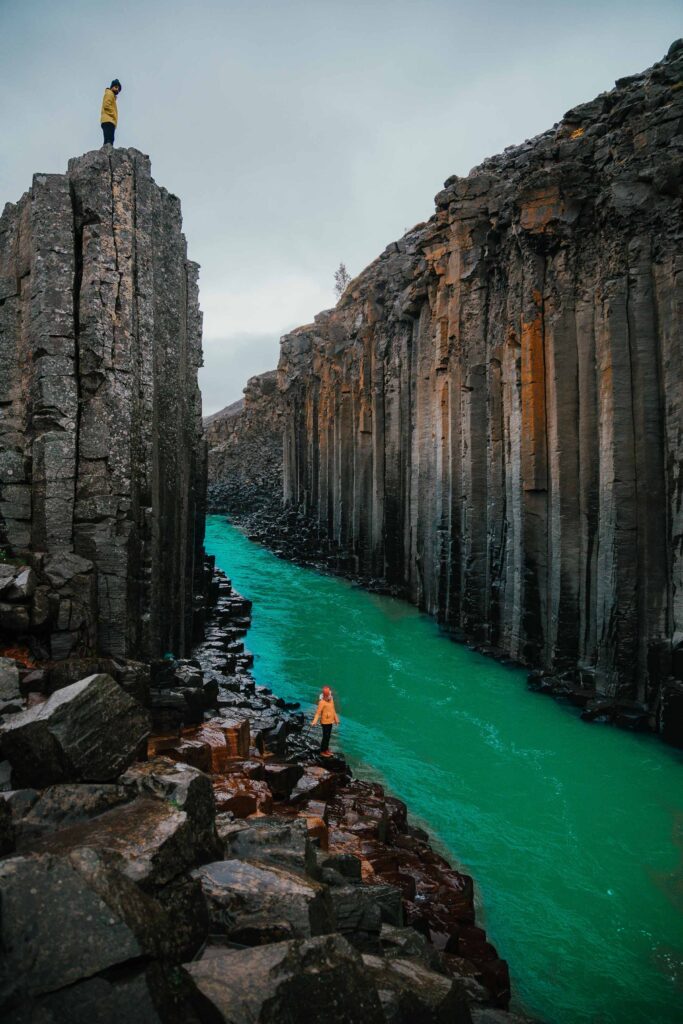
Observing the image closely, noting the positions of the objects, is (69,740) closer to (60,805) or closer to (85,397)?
(60,805)

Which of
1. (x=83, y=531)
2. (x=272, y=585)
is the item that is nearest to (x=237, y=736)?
(x=83, y=531)

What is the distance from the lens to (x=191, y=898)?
3.15m

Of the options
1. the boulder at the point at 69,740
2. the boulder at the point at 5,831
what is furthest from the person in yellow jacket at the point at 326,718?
the boulder at the point at 5,831

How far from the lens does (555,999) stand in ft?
17.4

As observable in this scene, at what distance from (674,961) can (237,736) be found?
17.3 feet

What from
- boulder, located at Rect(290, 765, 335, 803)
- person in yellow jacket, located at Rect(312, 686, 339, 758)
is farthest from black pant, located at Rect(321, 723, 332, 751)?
boulder, located at Rect(290, 765, 335, 803)

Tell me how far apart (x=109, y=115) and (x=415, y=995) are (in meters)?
11.9

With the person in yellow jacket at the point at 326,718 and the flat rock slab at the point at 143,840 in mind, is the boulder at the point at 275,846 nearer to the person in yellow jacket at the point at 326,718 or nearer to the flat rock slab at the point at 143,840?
the flat rock slab at the point at 143,840

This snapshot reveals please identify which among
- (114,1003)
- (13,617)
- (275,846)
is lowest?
(275,846)

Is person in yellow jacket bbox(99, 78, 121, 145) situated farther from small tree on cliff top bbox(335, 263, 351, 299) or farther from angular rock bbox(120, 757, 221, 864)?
small tree on cliff top bbox(335, 263, 351, 299)

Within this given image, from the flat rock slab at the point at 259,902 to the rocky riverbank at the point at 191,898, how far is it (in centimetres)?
1

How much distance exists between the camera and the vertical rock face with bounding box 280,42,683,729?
35.0 ft

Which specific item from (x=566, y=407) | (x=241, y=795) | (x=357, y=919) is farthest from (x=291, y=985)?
(x=566, y=407)

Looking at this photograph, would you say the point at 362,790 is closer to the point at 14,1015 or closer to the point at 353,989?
the point at 353,989
